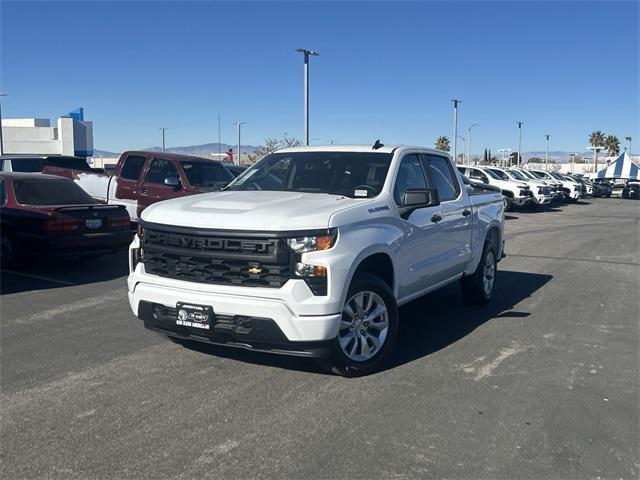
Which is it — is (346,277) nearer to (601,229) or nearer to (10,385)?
(10,385)

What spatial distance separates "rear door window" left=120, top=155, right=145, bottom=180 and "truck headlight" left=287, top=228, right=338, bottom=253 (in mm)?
9117

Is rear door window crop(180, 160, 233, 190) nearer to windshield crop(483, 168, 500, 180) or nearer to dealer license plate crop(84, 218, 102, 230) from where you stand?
dealer license plate crop(84, 218, 102, 230)

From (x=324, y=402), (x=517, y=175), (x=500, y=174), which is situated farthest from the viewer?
(x=517, y=175)

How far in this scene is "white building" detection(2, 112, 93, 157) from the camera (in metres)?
53.7

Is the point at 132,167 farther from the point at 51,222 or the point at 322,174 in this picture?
the point at 322,174

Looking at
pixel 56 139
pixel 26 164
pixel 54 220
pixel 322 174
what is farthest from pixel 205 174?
pixel 56 139

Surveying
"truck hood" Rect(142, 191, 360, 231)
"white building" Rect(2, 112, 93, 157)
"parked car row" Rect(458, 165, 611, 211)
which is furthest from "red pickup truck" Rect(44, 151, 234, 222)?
"white building" Rect(2, 112, 93, 157)

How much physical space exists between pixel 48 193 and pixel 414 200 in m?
6.66

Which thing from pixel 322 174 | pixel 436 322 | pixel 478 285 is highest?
pixel 322 174

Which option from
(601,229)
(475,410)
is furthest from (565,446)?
(601,229)

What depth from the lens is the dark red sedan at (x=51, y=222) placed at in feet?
29.7

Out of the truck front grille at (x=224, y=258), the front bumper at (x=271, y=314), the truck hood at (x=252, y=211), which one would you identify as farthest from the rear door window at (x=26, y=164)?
the front bumper at (x=271, y=314)

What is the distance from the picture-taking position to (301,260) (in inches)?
179

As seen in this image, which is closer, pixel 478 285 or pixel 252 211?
pixel 252 211
